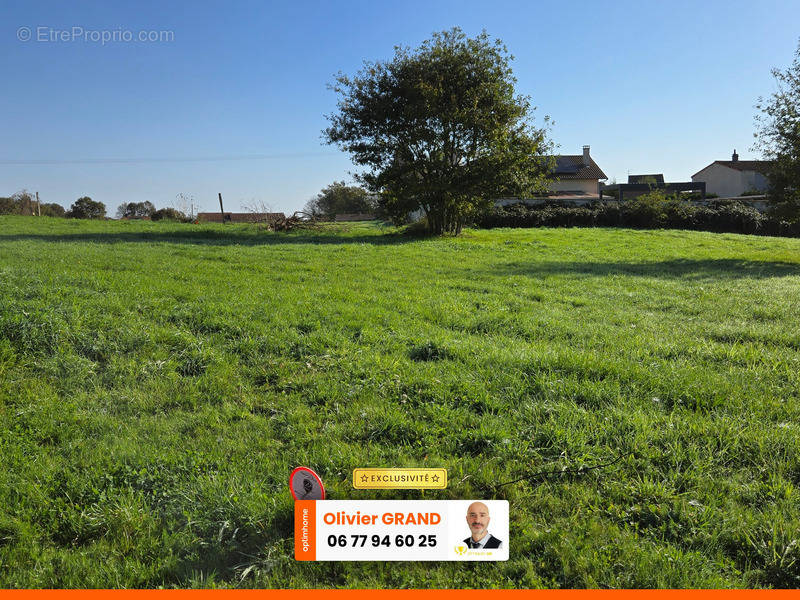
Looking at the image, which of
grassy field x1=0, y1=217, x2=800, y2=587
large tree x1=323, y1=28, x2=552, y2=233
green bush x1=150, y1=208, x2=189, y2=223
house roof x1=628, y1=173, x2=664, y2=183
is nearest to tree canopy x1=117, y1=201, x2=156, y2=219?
green bush x1=150, y1=208, x2=189, y2=223

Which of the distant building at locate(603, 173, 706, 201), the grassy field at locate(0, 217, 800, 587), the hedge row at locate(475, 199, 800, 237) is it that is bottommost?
the grassy field at locate(0, 217, 800, 587)

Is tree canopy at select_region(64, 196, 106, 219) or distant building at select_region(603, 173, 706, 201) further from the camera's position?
distant building at select_region(603, 173, 706, 201)

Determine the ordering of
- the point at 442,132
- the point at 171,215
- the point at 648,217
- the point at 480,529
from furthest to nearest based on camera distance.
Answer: the point at 171,215 → the point at 648,217 → the point at 442,132 → the point at 480,529

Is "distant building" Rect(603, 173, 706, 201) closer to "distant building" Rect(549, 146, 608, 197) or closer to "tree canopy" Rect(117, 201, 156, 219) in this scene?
"distant building" Rect(549, 146, 608, 197)

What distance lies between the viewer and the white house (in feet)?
184

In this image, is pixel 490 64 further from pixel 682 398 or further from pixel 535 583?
pixel 535 583

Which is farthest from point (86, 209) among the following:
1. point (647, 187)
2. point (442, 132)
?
point (647, 187)

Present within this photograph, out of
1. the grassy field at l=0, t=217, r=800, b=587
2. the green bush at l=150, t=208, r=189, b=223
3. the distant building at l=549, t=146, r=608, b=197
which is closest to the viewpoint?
the grassy field at l=0, t=217, r=800, b=587

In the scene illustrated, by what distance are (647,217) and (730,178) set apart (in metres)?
42.2

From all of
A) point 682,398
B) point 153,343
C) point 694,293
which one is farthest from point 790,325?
point 153,343

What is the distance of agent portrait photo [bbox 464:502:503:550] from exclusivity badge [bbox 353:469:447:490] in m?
0.19

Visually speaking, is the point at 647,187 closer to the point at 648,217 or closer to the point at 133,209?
the point at 648,217

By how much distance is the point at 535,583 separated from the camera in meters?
1.94

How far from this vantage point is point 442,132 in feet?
66.0
